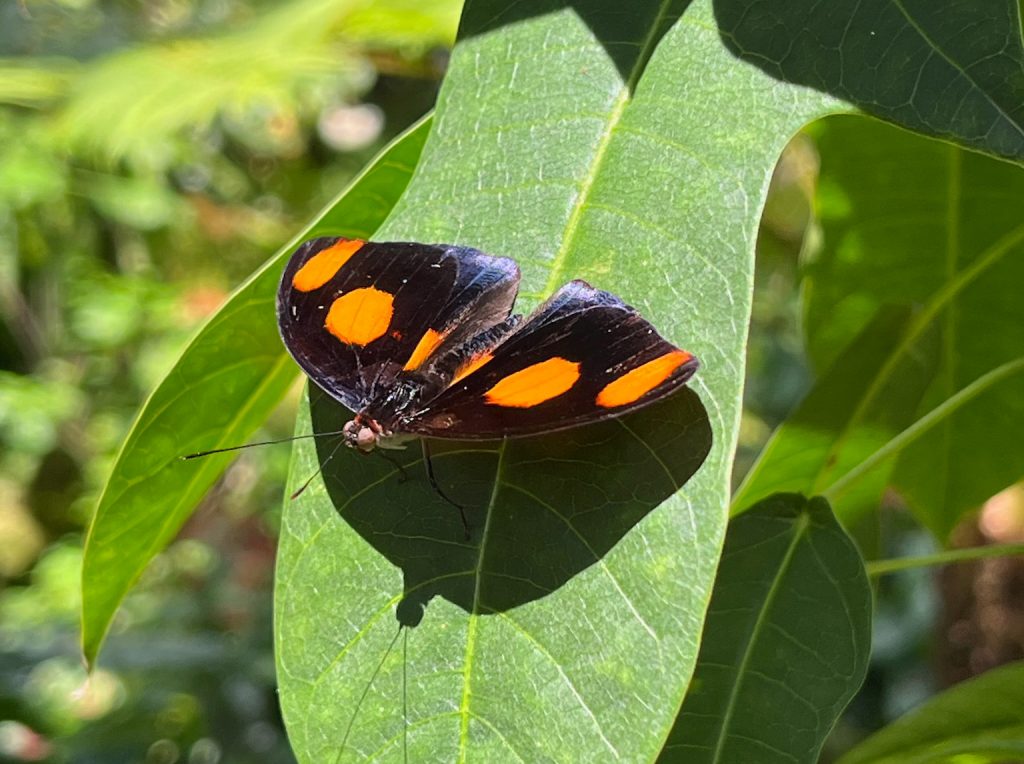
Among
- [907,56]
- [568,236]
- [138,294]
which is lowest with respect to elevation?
[138,294]

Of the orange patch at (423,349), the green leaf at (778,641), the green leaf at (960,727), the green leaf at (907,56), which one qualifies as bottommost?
the green leaf at (960,727)

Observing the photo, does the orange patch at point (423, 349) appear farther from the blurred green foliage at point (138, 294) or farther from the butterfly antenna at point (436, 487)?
the blurred green foliage at point (138, 294)

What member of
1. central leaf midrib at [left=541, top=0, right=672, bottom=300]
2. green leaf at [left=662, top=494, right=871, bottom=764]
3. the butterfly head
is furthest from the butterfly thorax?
green leaf at [left=662, top=494, right=871, bottom=764]

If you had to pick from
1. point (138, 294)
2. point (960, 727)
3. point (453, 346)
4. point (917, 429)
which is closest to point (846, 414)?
point (917, 429)

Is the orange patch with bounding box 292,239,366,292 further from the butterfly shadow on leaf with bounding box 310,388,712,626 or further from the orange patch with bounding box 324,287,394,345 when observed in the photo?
the butterfly shadow on leaf with bounding box 310,388,712,626

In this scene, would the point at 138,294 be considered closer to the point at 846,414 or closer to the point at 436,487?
the point at 846,414

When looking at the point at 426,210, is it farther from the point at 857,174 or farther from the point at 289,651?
the point at 857,174

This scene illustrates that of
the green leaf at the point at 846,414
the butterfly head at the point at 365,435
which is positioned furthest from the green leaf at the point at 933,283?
the butterfly head at the point at 365,435
